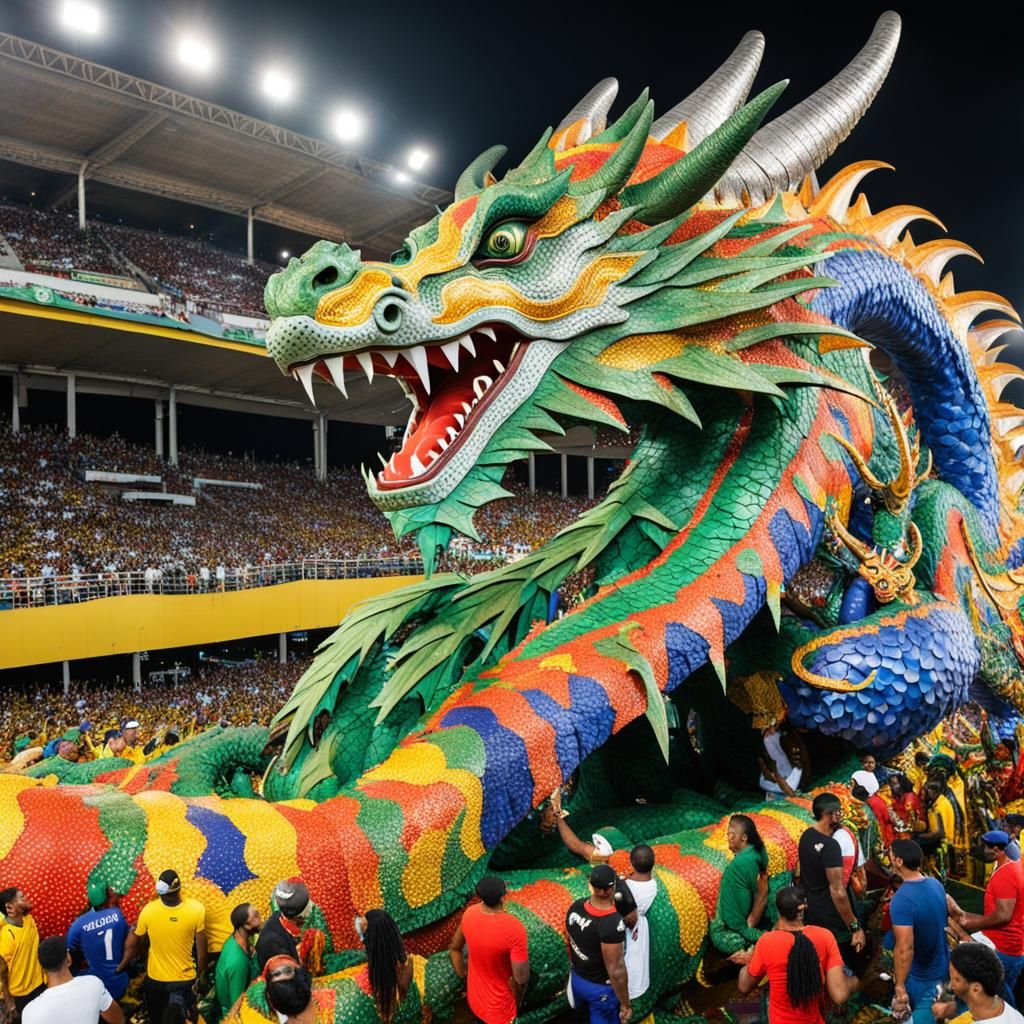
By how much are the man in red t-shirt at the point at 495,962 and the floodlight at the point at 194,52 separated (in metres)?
18.1

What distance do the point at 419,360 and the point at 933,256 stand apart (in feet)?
14.2

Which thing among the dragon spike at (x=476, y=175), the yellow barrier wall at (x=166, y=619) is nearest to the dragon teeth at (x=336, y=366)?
the dragon spike at (x=476, y=175)

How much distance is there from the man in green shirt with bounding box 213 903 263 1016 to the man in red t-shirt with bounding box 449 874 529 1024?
657 millimetres

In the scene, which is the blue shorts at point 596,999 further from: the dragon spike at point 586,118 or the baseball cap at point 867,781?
the dragon spike at point 586,118

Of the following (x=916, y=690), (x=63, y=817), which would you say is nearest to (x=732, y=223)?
(x=916, y=690)

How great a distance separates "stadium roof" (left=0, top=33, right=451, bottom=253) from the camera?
15.9 m

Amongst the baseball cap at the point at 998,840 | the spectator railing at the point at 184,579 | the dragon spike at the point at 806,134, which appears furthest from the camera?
the spectator railing at the point at 184,579

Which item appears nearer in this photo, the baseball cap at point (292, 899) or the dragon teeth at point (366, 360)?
the baseball cap at point (292, 899)

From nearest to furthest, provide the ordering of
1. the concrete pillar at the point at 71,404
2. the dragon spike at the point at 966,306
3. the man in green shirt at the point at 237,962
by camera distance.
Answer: the man in green shirt at the point at 237,962 → the dragon spike at the point at 966,306 → the concrete pillar at the point at 71,404

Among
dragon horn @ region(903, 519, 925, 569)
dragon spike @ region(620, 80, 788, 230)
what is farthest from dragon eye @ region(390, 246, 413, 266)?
dragon horn @ region(903, 519, 925, 569)

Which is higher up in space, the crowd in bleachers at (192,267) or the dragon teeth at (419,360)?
the crowd in bleachers at (192,267)

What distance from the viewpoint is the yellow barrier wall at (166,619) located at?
1242 cm

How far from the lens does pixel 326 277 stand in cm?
337

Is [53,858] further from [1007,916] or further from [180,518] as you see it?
[180,518]
